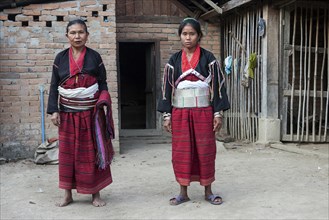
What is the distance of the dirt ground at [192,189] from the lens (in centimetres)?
358

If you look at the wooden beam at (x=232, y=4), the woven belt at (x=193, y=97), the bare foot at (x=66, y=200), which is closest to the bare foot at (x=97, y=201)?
the bare foot at (x=66, y=200)

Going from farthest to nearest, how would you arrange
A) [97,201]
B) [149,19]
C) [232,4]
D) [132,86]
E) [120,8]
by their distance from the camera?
[132,86], [149,19], [120,8], [232,4], [97,201]

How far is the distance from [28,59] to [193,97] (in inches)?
155

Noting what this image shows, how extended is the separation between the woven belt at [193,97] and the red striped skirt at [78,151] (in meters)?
0.86

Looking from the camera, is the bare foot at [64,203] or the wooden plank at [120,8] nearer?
the bare foot at [64,203]

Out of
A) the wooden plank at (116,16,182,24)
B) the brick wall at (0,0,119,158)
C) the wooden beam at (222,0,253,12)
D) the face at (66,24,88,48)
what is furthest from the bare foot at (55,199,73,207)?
the wooden plank at (116,16,182,24)

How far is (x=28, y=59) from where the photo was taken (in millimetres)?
6609

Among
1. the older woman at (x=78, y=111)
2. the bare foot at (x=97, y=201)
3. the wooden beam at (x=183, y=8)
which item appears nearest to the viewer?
the older woman at (x=78, y=111)

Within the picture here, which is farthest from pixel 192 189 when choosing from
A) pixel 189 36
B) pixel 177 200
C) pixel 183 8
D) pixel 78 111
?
pixel 183 8

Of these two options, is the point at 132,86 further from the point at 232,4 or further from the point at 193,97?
the point at 193,97

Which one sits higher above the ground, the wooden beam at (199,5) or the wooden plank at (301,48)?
the wooden beam at (199,5)

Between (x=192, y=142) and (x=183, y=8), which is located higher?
(x=183, y=8)

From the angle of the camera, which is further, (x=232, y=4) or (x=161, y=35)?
(x=161, y=35)

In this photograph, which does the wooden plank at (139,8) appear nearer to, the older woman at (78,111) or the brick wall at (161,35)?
the brick wall at (161,35)
